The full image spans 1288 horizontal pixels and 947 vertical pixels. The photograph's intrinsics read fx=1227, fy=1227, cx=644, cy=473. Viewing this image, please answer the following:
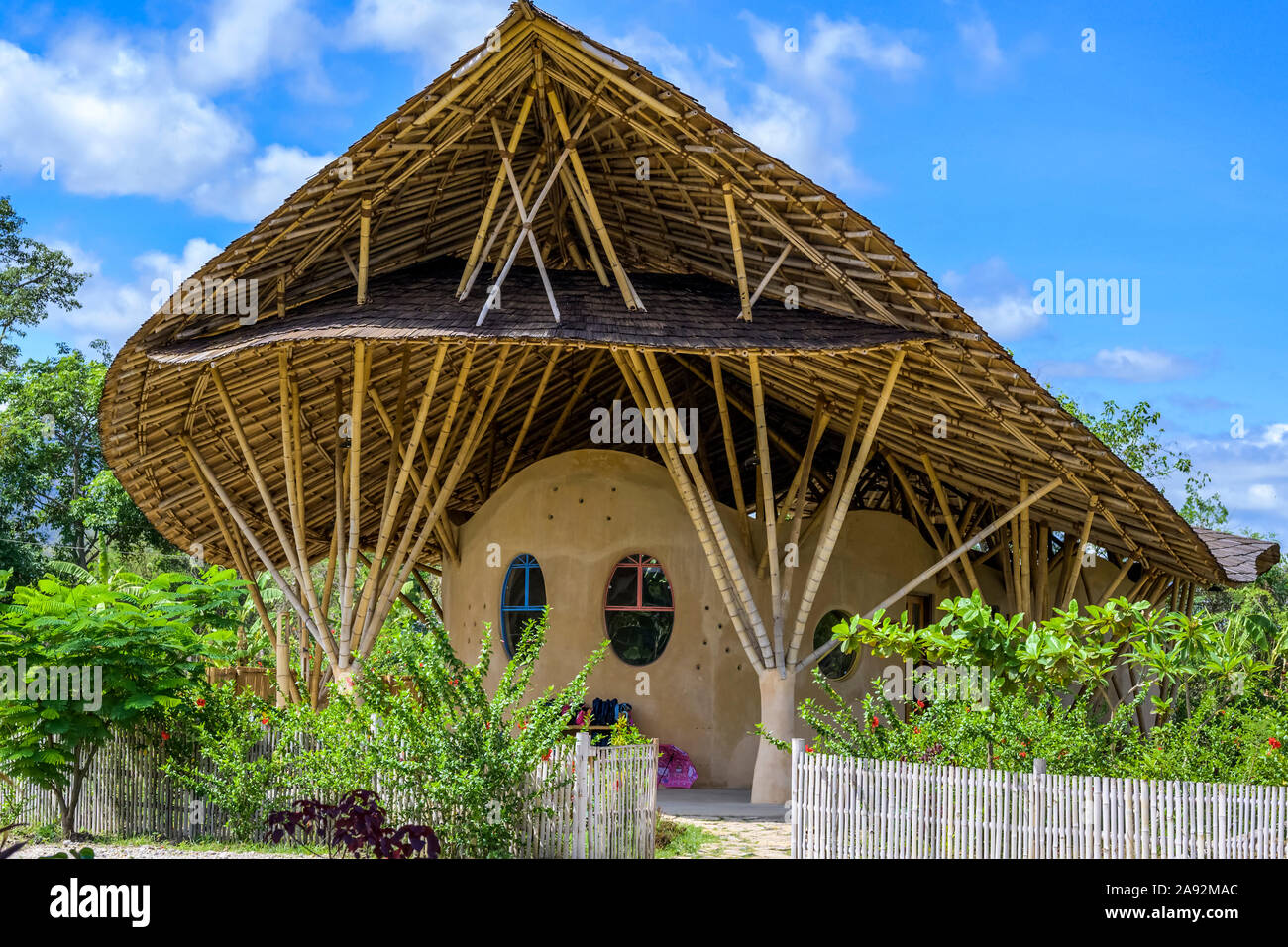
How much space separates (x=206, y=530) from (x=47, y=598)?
10871 mm

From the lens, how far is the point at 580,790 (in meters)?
9.57

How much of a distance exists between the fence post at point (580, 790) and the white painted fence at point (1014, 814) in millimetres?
1723

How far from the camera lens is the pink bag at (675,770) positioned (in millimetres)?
17578

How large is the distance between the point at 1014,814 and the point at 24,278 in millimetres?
39527

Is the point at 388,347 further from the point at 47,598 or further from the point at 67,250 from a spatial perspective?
the point at 67,250

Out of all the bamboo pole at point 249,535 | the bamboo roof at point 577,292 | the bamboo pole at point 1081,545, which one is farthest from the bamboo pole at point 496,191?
the bamboo pole at point 1081,545

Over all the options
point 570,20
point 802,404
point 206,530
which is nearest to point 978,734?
point 570,20

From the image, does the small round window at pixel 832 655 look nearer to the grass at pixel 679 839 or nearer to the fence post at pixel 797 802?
the grass at pixel 679 839

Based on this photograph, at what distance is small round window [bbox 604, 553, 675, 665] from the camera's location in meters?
18.5

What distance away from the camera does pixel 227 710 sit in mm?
11625

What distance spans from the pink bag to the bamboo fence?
7026 mm

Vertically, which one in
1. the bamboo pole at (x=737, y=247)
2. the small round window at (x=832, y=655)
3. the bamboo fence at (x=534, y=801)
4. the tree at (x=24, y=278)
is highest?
the tree at (x=24, y=278)

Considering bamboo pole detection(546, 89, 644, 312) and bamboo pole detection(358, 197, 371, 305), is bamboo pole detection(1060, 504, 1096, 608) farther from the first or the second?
bamboo pole detection(358, 197, 371, 305)

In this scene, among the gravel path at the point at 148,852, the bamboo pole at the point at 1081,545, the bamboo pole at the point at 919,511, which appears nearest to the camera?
the gravel path at the point at 148,852
